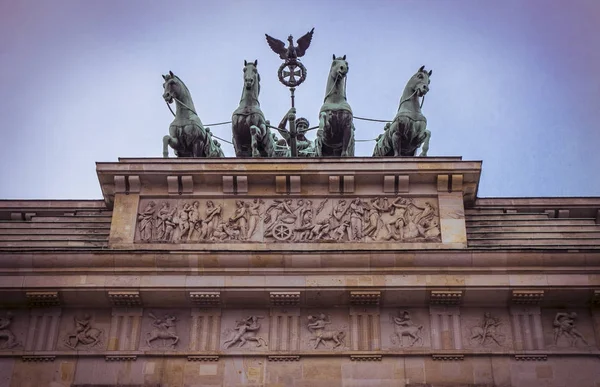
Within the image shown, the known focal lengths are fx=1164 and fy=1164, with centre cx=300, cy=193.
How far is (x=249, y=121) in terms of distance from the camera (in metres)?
26.5

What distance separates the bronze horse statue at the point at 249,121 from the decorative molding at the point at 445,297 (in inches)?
239

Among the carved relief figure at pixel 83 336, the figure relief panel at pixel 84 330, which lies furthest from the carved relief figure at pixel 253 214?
the carved relief figure at pixel 83 336

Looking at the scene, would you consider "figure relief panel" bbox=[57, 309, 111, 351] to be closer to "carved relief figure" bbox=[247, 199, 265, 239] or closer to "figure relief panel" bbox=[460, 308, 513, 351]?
"carved relief figure" bbox=[247, 199, 265, 239]

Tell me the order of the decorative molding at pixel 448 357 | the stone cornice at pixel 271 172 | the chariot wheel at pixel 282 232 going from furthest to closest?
the stone cornice at pixel 271 172 < the chariot wheel at pixel 282 232 < the decorative molding at pixel 448 357

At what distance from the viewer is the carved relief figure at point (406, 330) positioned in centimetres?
2211

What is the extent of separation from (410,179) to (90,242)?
6.68 meters

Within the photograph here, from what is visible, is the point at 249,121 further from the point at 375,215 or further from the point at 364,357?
the point at 364,357

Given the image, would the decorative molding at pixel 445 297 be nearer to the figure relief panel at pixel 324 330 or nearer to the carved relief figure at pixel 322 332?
the figure relief panel at pixel 324 330

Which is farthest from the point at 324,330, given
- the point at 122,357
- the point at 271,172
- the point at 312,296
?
the point at 122,357

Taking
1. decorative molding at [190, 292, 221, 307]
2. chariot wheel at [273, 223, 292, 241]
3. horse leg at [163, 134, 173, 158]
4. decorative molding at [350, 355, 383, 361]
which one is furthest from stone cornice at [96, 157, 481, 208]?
decorative molding at [350, 355, 383, 361]

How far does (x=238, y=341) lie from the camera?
72.8 feet

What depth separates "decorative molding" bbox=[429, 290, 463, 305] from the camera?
22234mm

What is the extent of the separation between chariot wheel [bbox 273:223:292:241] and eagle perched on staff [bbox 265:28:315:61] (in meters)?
6.84

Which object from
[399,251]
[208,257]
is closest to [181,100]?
Answer: [208,257]
